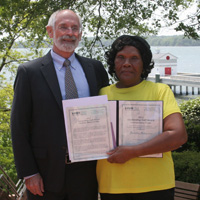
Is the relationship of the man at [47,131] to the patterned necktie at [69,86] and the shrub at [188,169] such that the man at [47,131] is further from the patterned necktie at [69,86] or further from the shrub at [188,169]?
the shrub at [188,169]

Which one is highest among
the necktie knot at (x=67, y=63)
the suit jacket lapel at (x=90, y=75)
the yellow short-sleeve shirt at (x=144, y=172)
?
the necktie knot at (x=67, y=63)

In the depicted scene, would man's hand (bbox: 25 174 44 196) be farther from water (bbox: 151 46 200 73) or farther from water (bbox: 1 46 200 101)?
water (bbox: 151 46 200 73)

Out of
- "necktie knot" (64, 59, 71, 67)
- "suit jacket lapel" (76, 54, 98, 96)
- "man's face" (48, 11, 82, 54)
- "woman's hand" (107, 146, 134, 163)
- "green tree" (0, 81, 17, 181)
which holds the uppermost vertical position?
"man's face" (48, 11, 82, 54)

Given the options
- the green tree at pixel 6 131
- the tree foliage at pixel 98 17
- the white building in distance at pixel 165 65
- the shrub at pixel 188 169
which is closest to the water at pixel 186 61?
the white building in distance at pixel 165 65

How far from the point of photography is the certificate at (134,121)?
2.44 meters

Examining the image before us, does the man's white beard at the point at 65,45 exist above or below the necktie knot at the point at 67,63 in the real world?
above

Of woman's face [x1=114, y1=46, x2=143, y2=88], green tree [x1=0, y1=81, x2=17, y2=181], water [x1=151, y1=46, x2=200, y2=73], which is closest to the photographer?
woman's face [x1=114, y1=46, x2=143, y2=88]

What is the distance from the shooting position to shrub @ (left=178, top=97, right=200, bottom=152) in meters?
9.48

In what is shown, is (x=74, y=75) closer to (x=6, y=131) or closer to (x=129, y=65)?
(x=129, y=65)

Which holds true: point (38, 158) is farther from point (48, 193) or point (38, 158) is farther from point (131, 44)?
point (131, 44)

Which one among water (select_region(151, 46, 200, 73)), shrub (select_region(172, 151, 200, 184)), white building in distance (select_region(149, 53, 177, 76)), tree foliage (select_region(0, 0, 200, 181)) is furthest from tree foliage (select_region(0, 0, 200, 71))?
water (select_region(151, 46, 200, 73))

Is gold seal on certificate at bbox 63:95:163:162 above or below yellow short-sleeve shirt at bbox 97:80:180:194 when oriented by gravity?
above

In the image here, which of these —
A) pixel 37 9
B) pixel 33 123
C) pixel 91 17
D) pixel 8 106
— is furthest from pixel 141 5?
pixel 8 106

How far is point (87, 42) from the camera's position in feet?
30.4
